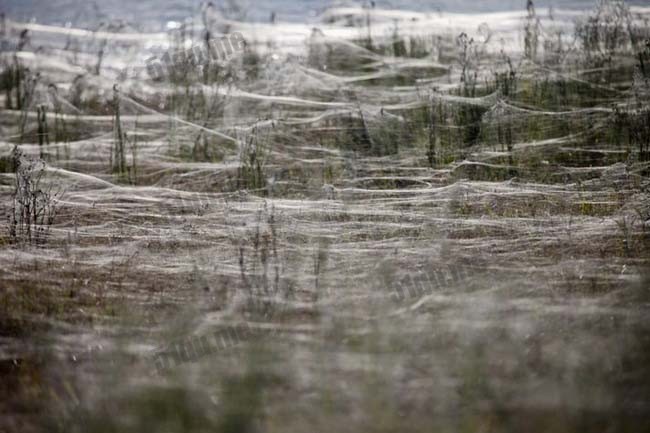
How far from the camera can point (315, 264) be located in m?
3.49

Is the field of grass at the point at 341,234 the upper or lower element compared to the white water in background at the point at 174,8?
lower

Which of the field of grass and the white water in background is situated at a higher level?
the white water in background

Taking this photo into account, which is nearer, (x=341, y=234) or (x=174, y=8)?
(x=341, y=234)

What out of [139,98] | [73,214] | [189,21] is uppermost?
[189,21]

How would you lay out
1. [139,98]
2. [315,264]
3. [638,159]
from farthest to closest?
[139,98], [638,159], [315,264]

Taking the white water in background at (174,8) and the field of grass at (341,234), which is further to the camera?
the white water in background at (174,8)

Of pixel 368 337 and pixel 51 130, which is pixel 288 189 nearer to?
pixel 368 337

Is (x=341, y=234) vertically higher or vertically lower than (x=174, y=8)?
lower

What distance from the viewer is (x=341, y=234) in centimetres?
381

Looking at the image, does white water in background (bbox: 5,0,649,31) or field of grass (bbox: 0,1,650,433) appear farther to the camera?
white water in background (bbox: 5,0,649,31)

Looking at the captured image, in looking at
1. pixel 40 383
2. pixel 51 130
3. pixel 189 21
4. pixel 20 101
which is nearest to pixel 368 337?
pixel 40 383

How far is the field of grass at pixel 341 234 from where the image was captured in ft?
8.14

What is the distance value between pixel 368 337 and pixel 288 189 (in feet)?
6.68

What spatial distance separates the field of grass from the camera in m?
2.48
